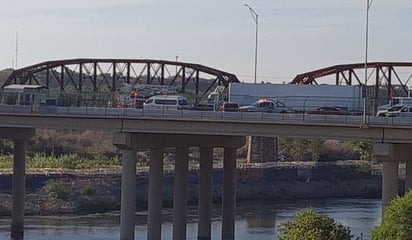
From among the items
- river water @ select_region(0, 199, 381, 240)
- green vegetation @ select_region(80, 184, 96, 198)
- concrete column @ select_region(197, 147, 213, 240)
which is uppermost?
concrete column @ select_region(197, 147, 213, 240)

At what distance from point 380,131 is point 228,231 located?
71.1 ft

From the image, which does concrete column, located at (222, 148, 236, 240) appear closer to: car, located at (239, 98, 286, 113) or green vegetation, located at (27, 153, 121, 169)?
car, located at (239, 98, 286, 113)

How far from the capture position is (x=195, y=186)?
4909 inches

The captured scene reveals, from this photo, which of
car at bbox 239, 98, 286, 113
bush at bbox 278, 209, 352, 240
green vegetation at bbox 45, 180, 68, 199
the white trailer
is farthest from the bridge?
→ green vegetation at bbox 45, 180, 68, 199

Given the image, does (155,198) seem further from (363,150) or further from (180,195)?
(363,150)

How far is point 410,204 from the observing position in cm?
4881

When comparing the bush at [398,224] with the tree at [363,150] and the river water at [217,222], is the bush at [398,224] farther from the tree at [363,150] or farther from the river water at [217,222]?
the tree at [363,150]

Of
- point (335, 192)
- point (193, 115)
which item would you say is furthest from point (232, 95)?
point (335, 192)

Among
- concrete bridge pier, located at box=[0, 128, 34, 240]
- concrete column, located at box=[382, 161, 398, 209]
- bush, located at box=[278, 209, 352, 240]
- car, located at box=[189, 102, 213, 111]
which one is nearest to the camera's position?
bush, located at box=[278, 209, 352, 240]

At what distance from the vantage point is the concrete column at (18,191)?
288 ft

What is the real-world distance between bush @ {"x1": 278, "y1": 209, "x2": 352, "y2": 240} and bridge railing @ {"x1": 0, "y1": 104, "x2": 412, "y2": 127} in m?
18.3

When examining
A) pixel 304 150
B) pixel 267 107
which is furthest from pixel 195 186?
pixel 267 107

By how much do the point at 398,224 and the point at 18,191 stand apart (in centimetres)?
4875

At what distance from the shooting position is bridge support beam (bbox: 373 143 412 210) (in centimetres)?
6467
